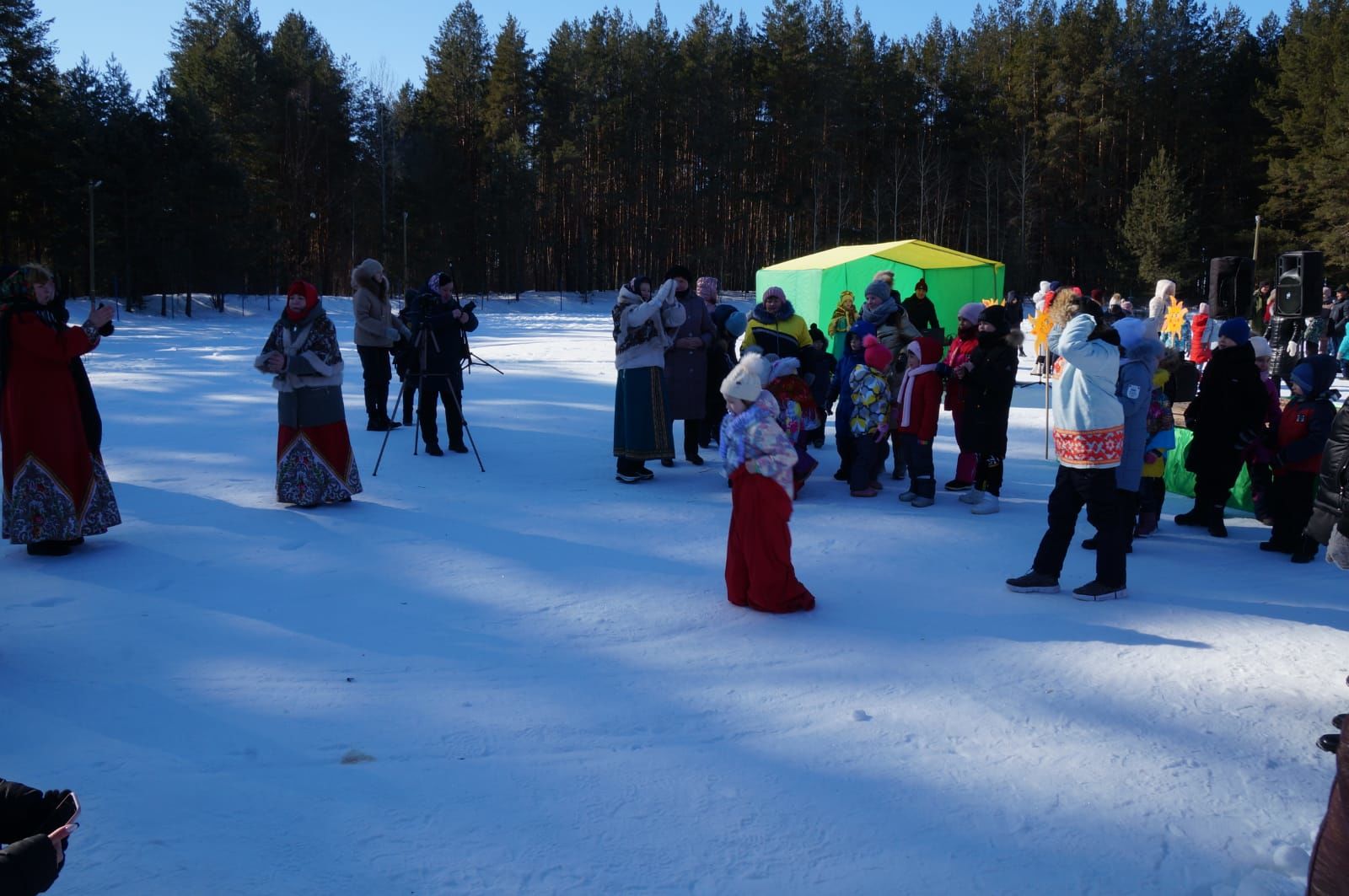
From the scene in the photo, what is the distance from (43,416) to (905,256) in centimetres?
1681

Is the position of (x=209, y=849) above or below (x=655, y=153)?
below

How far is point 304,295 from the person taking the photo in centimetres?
652

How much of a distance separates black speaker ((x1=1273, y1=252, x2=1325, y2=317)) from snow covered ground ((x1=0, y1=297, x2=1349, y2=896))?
439 inches

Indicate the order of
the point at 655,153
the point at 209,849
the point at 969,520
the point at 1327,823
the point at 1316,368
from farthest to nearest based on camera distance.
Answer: the point at 655,153 < the point at 969,520 < the point at 1316,368 < the point at 209,849 < the point at 1327,823

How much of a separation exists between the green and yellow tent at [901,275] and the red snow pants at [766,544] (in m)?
15.4

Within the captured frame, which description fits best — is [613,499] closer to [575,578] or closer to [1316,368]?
[575,578]

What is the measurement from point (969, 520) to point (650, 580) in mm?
2641

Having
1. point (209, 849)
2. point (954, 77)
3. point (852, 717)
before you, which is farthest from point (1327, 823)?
point (954, 77)

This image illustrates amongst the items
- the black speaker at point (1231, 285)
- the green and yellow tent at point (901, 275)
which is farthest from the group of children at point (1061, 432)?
the green and yellow tent at point (901, 275)

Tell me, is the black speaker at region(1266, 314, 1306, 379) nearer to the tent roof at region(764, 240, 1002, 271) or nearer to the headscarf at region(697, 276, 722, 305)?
the tent roof at region(764, 240, 1002, 271)

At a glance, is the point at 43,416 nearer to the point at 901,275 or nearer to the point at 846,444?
the point at 846,444

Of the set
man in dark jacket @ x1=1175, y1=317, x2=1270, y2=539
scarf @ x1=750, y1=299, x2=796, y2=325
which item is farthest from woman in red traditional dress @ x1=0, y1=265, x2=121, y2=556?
man in dark jacket @ x1=1175, y1=317, x2=1270, y2=539

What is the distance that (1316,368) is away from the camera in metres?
5.93

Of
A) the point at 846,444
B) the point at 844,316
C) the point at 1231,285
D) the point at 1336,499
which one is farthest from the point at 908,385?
the point at 1231,285
